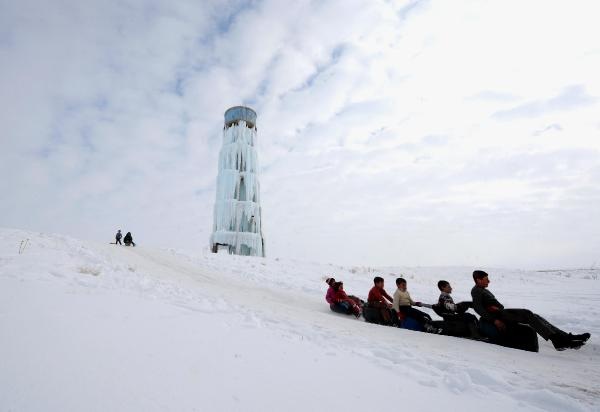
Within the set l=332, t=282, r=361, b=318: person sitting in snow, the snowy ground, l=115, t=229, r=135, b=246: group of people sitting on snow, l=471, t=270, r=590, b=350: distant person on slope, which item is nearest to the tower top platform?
l=115, t=229, r=135, b=246: group of people sitting on snow

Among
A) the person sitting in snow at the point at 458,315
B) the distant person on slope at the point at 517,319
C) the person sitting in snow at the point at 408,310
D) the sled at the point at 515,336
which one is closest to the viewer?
the distant person on slope at the point at 517,319

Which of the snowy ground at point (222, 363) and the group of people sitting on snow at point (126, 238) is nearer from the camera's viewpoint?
the snowy ground at point (222, 363)

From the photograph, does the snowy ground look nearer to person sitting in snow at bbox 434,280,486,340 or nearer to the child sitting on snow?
person sitting in snow at bbox 434,280,486,340

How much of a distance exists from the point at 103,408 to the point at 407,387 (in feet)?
8.28

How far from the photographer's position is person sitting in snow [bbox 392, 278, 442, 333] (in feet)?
23.6

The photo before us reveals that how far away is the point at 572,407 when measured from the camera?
273 cm

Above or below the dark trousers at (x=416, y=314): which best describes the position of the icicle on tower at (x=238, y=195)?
above

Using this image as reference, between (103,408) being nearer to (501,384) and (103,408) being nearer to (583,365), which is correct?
(501,384)

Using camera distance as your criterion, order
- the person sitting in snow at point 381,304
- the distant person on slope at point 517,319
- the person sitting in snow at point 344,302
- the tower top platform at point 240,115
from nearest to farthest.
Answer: the distant person on slope at point 517,319
the person sitting in snow at point 381,304
the person sitting in snow at point 344,302
the tower top platform at point 240,115

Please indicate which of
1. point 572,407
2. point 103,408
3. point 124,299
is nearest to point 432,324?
point 572,407

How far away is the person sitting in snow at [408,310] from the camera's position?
718 cm

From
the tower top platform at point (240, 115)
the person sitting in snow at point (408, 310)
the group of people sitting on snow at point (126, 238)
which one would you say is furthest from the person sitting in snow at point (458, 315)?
the tower top platform at point (240, 115)

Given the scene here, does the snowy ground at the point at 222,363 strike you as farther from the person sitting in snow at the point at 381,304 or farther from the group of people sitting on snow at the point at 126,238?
the group of people sitting on snow at the point at 126,238

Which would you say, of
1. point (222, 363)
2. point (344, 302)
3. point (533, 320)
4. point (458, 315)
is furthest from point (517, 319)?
point (222, 363)
